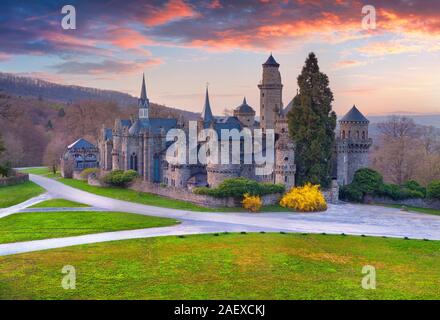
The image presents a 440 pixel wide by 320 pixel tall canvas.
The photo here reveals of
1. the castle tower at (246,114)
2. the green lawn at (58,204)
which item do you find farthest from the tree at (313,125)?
the green lawn at (58,204)

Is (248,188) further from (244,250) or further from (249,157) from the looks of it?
(244,250)

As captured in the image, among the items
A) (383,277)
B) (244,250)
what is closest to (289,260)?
(244,250)

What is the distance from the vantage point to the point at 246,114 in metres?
67.2

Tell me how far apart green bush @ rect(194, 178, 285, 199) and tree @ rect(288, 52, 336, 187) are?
290 inches

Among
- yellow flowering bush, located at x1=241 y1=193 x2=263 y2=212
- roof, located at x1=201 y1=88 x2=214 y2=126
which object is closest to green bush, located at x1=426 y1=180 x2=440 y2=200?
yellow flowering bush, located at x1=241 y1=193 x2=263 y2=212

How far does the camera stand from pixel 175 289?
73.0 ft

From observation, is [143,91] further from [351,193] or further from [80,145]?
[351,193]

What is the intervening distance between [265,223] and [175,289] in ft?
61.4

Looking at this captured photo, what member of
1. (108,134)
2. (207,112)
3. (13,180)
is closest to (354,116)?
(207,112)

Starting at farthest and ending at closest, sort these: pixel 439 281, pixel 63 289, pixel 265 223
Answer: pixel 265 223
pixel 439 281
pixel 63 289

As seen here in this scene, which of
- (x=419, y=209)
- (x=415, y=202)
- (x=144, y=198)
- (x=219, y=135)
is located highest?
(x=219, y=135)

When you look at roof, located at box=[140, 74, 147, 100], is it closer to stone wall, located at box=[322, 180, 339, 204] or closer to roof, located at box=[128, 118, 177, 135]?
roof, located at box=[128, 118, 177, 135]

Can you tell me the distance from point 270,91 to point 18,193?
33961mm

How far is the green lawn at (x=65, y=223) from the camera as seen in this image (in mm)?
34084
